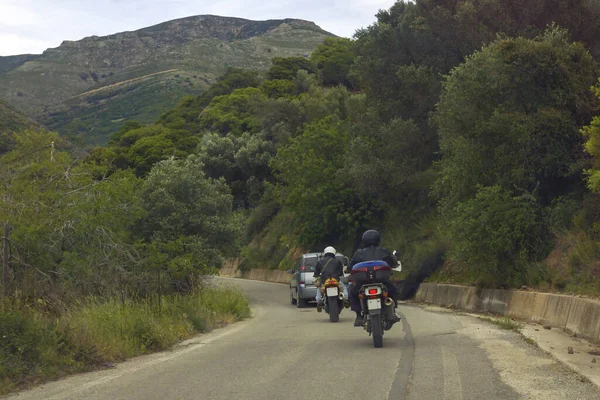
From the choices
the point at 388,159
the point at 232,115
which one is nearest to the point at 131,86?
the point at 232,115

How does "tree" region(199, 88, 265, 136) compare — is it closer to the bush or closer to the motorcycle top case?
the bush

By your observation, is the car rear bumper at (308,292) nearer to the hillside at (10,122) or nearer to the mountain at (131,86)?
the hillside at (10,122)

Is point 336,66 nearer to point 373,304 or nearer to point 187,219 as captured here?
point 187,219

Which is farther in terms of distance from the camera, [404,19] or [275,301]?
[404,19]

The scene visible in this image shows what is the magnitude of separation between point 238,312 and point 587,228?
9161mm

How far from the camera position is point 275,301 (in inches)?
1245

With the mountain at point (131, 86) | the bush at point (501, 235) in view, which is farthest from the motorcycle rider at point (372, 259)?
the mountain at point (131, 86)

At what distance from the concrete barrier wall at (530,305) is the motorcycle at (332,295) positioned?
4227mm

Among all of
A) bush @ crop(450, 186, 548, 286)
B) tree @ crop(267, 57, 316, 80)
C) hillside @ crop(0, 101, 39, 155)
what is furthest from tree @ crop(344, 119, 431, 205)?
tree @ crop(267, 57, 316, 80)

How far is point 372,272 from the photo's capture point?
40.9 feet

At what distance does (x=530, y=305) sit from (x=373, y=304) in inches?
272

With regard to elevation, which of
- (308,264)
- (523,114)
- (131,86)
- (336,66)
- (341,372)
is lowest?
(308,264)

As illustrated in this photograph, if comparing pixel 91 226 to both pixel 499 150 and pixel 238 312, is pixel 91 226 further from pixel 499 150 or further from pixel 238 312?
pixel 499 150

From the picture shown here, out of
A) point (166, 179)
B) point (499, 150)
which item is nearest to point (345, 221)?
point (166, 179)
